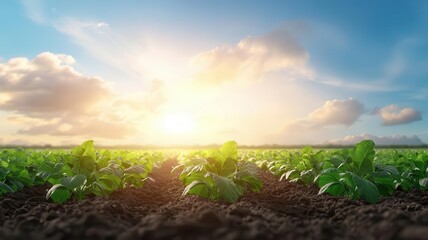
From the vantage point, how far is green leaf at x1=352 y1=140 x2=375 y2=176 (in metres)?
7.29

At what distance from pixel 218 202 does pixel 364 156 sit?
2.76 m

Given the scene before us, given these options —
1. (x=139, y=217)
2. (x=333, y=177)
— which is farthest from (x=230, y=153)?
(x=139, y=217)

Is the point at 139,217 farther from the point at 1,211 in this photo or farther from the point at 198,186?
the point at 1,211

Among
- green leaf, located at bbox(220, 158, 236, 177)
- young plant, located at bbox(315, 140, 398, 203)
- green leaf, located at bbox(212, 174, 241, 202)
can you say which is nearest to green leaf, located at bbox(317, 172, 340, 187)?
young plant, located at bbox(315, 140, 398, 203)

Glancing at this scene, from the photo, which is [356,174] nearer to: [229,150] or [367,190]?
[367,190]

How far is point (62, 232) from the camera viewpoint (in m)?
3.25

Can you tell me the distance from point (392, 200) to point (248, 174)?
2.61 m

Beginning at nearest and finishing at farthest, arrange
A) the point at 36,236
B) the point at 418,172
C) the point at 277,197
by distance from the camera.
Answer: the point at 36,236
the point at 277,197
the point at 418,172

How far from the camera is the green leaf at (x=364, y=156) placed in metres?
7.29

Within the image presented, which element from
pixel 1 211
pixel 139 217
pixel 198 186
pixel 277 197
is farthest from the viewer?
pixel 277 197

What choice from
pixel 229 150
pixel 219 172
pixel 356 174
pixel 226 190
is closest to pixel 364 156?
pixel 356 174

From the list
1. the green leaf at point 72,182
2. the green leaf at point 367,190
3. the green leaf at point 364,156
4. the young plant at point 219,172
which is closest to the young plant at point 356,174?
the green leaf at point 364,156

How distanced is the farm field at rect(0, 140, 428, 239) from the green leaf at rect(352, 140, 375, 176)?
0.02 meters

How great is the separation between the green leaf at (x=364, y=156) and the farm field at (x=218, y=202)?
2cm
